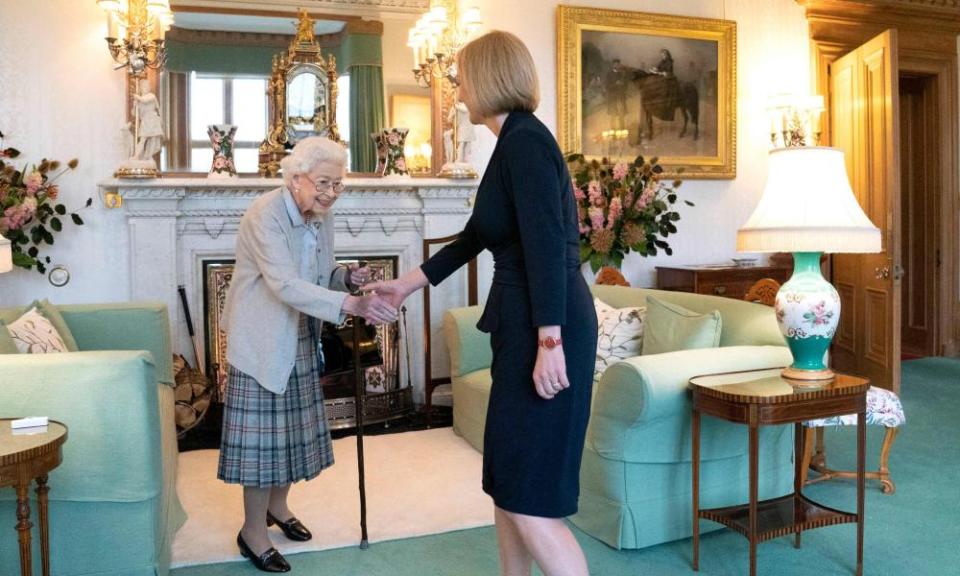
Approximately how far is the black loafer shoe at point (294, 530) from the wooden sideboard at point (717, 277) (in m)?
3.35

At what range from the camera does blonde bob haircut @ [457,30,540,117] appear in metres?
1.96

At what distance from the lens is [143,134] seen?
484 centimetres

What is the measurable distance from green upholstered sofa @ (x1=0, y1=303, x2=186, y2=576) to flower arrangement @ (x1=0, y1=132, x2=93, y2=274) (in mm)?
2332

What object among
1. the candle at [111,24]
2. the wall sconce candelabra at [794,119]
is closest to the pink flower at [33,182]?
the candle at [111,24]

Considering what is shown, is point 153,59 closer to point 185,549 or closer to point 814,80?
point 185,549

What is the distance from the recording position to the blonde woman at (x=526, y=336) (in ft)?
6.18

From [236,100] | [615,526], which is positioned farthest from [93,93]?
[615,526]

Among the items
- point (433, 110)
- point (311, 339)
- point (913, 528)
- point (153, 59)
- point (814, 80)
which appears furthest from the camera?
point (814, 80)

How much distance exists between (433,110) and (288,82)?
36.9 inches

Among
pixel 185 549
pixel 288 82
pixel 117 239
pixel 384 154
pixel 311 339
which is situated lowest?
pixel 185 549

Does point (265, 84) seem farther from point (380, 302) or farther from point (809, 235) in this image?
point (809, 235)

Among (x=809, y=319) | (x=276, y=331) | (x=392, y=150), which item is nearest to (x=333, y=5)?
(x=392, y=150)

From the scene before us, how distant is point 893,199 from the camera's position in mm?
5547

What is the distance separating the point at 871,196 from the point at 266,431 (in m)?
4.68
